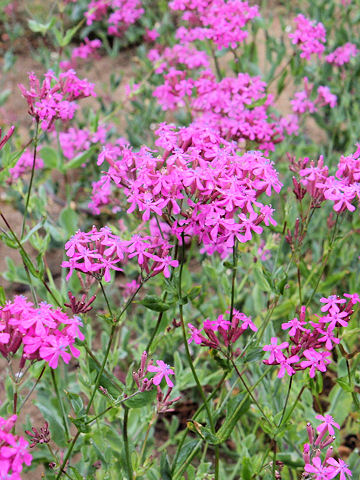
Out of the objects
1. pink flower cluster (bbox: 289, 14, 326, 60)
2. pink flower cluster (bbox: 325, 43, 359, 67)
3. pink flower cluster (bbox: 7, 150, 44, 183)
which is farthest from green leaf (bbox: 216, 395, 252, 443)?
pink flower cluster (bbox: 325, 43, 359, 67)

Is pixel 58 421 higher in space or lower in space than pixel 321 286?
lower

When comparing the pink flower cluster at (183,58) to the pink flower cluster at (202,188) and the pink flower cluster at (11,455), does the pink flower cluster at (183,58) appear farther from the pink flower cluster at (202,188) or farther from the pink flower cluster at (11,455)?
the pink flower cluster at (11,455)

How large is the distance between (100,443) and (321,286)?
1107 mm

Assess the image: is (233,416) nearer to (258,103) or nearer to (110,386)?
(110,386)

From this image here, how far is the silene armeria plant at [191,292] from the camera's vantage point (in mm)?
1532

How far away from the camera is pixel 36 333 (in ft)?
4.38

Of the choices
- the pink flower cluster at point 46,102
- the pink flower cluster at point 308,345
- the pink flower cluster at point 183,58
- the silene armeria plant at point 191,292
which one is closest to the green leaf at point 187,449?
the silene armeria plant at point 191,292

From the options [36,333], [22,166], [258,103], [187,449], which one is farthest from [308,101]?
[36,333]

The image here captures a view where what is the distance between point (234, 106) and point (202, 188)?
100 centimetres

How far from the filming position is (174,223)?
1.54 metres

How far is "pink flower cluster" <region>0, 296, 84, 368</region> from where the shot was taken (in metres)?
1.34

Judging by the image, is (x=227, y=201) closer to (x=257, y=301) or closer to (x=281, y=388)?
(x=281, y=388)

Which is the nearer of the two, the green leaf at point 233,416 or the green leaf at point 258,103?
the green leaf at point 233,416

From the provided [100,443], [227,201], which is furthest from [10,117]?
[227,201]
